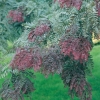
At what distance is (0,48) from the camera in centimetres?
580

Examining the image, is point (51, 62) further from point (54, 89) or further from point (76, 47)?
point (54, 89)

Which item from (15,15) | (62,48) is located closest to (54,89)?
(15,15)

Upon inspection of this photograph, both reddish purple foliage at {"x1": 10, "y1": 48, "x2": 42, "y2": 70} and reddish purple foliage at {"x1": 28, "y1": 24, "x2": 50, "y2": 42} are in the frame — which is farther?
reddish purple foliage at {"x1": 28, "y1": 24, "x2": 50, "y2": 42}

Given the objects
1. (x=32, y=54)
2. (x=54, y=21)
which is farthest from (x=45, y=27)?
(x=32, y=54)

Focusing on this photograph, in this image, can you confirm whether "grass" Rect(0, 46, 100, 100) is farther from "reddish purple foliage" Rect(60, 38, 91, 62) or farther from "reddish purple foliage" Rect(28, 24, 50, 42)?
"reddish purple foliage" Rect(60, 38, 91, 62)

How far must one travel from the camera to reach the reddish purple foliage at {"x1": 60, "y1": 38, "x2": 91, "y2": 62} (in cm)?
379

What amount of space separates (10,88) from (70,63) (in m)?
0.87

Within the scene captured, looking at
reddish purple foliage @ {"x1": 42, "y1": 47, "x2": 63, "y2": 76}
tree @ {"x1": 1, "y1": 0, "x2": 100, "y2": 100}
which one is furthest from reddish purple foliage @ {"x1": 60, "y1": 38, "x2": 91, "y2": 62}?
reddish purple foliage @ {"x1": 42, "y1": 47, "x2": 63, "y2": 76}

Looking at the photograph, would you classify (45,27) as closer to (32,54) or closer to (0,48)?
(32,54)

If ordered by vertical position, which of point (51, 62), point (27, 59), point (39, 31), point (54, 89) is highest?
point (39, 31)

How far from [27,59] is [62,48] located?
37 centimetres

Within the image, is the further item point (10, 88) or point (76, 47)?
point (10, 88)

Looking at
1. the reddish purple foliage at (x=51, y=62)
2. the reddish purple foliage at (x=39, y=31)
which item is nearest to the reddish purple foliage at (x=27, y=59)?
the reddish purple foliage at (x=51, y=62)

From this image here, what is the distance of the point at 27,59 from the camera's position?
386 centimetres
